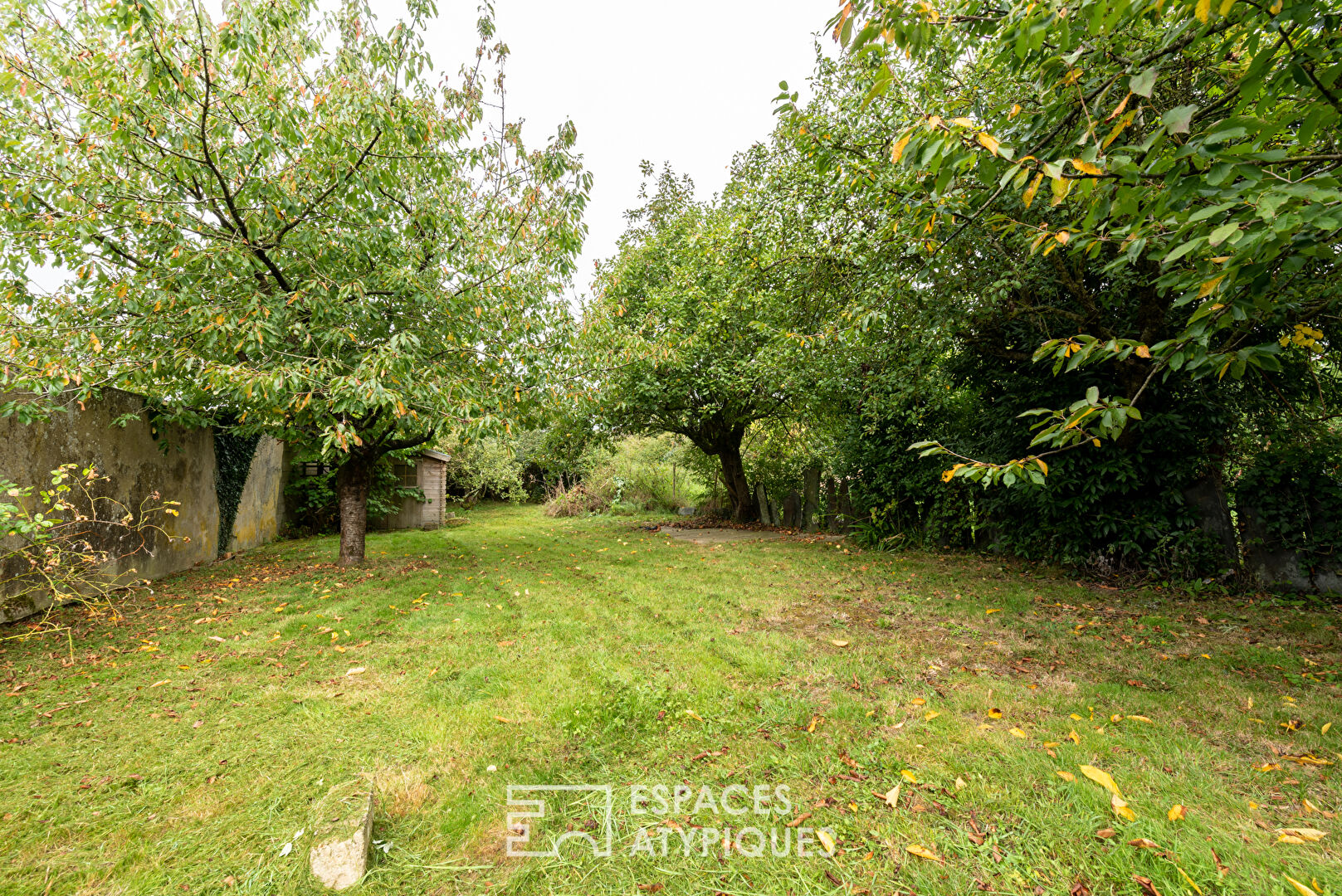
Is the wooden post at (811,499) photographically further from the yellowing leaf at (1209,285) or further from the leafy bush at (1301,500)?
the yellowing leaf at (1209,285)

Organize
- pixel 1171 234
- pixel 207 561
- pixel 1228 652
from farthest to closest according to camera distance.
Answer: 1. pixel 207 561
2. pixel 1228 652
3. pixel 1171 234

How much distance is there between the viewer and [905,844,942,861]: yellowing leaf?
6.15 ft

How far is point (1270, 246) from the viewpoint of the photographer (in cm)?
163

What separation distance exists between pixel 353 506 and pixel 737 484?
8812mm

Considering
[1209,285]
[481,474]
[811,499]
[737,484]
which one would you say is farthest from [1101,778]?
[481,474]

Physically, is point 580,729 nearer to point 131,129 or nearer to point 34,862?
point 34,862

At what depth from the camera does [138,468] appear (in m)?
5.91

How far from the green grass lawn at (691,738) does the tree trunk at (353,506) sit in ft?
6.54

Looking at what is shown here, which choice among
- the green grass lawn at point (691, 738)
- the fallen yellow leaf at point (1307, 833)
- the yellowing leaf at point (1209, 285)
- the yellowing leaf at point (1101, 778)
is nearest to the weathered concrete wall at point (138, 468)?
the green grass lawn at point (691, 738)

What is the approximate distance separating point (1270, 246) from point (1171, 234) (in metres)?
0.29

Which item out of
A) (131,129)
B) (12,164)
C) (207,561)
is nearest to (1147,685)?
(131,129)

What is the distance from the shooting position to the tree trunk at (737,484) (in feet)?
43.8
